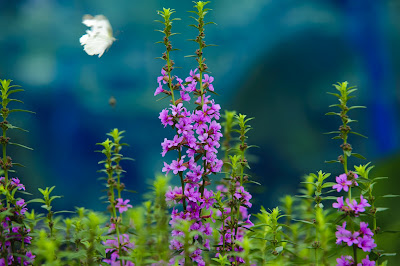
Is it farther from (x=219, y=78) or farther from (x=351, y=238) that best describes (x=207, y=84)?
(x=219, y=78)

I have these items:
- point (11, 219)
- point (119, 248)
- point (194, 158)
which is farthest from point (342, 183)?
point (11, 219)

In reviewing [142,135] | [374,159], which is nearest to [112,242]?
[142,135]

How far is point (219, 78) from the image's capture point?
11.6 ft

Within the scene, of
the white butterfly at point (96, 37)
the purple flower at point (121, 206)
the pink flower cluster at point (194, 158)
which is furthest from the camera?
the white butterfly at point (96, 37)

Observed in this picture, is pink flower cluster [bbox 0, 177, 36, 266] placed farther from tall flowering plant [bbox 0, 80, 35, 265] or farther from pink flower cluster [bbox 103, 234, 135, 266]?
pink flower cluster [bbox 103, 234, 135, 266]

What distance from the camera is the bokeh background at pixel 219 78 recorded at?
345cm

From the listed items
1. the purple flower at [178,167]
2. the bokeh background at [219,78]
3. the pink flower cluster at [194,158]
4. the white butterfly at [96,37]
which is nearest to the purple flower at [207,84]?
the pink flower cluster at [194,158]

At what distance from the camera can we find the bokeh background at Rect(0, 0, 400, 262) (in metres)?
3.45

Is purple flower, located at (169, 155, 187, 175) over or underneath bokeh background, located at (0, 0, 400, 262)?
underneath

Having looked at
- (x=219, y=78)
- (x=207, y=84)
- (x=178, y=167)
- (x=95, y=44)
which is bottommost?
(x=178, y=167)

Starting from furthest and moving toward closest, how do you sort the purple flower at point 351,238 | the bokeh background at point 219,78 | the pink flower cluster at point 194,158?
1. the bokeh background at point 219,78
2. the pink flower cluster at point 194,158
3. the purple flower at point 351,238

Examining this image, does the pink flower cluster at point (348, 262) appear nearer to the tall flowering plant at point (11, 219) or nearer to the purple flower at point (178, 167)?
the purple flower at point (178, 167)

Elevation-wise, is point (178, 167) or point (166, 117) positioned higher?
point (166, 117)

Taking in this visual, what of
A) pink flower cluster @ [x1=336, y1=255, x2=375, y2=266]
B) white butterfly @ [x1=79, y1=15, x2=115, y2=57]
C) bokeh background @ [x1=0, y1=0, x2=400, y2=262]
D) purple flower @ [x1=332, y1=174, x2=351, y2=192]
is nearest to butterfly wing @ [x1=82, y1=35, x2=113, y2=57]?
white butterfly @ [x1=79, y1=15, x2=115, y2=57]
